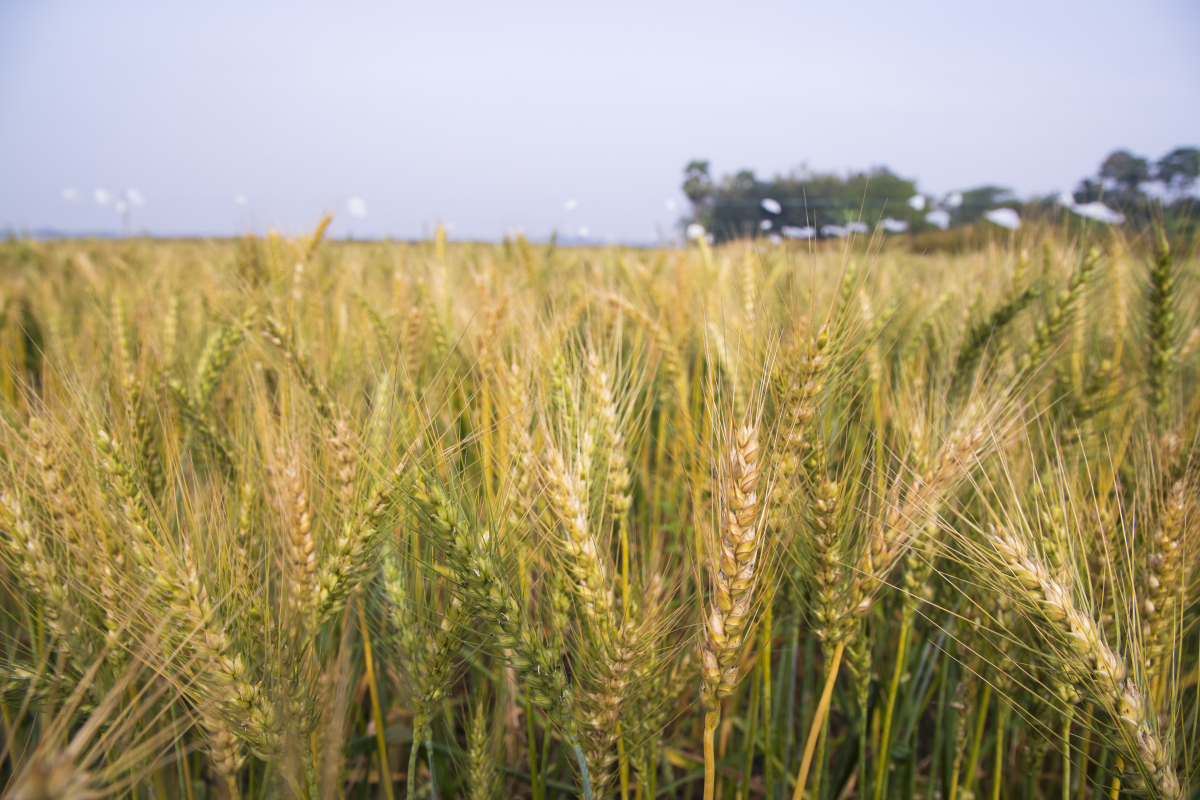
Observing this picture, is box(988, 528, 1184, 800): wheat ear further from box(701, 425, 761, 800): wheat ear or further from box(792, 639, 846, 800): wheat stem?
box(701, 425, 761, 800): wheat ear

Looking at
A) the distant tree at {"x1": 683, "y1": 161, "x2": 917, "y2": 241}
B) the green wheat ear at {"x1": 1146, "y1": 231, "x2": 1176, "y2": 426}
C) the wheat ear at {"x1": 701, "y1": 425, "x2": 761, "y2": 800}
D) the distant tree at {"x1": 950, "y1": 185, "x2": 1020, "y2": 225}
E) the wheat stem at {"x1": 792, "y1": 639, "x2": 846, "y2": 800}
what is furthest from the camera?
the distant tree at {"x1": 950, "y1": 185, "x2": 1020, "y2": 225}

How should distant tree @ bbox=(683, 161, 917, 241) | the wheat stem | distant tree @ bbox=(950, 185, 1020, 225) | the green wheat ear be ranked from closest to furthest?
the wheat stem, the green wheat ear, distant tree @ bbox=(683, 161, 917, 241), distant tree @ bbox=(950, 185, 1020, 225)

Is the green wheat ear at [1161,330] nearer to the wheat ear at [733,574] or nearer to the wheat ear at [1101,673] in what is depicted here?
the wheat ear at [1101,673]

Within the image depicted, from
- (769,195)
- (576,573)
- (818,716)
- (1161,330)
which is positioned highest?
(769,195)

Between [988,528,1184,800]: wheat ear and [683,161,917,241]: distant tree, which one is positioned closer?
[988,528,1184,800]: wheat ear

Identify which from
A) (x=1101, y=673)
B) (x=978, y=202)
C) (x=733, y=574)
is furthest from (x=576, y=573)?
(x=978, y=202)

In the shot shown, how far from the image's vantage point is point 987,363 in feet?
6.25

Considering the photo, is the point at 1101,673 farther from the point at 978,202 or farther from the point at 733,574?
the point at 978,202

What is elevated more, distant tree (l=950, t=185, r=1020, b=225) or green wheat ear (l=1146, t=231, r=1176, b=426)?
distant tree (l=950, t=185, r=1020, b=225)

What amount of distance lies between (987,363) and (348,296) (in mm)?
2664

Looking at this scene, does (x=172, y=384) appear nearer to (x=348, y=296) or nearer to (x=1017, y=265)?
(x=348, y=296)

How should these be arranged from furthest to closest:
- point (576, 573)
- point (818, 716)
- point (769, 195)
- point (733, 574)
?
1. point (769, 195)
2. point (818, 716)
3. point (576, 573)
4. point (733, 574)

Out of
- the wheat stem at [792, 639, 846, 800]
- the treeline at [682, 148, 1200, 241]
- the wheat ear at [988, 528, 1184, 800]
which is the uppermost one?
the treeline at [682, 148, 1200, 241]

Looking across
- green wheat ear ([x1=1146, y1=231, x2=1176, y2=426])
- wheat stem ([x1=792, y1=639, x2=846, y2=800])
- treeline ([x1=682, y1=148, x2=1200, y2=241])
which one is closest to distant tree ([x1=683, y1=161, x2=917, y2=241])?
treeline ([x1=682, y1=148, x2=1200, y2=241])
